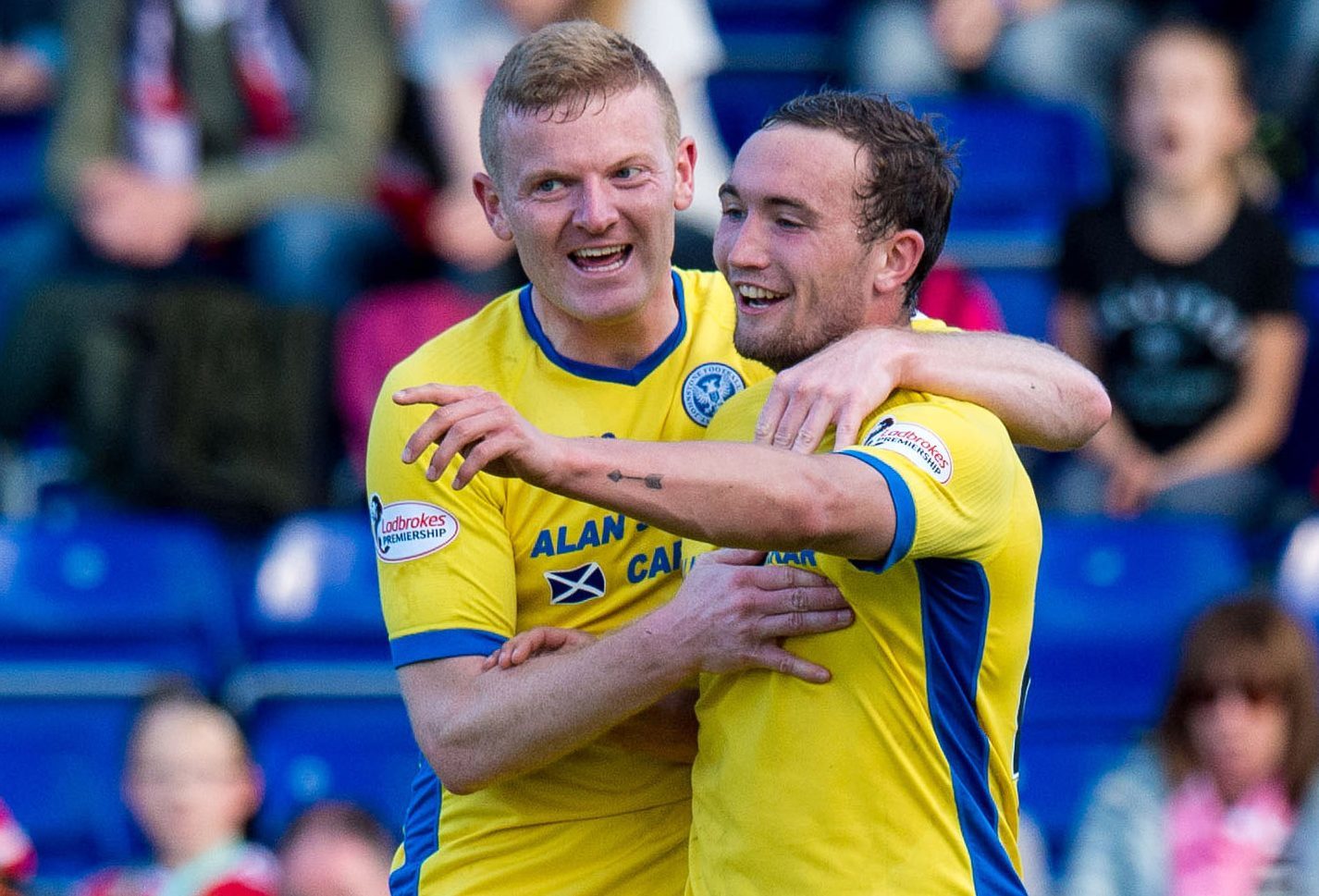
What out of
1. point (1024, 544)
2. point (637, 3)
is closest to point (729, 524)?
point (1024, 544)

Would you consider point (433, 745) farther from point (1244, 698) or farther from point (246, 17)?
point (246, 17)

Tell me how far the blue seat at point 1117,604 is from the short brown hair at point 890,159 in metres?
2.56

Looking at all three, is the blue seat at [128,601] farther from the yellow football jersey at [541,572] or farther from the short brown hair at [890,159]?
the short brown hair at [890,159]

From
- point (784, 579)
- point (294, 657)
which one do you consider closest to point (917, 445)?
point (784, 579)

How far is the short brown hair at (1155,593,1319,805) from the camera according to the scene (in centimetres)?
450

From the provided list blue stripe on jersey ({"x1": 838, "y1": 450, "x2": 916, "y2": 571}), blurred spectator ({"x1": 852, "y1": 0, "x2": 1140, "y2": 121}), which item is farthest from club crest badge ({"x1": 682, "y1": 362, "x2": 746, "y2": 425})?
blurred spectator ({"x1": 852, "y1": 0, "x2": 1140, "y2": 121})

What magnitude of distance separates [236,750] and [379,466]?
2.11m

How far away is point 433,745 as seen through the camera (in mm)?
2947

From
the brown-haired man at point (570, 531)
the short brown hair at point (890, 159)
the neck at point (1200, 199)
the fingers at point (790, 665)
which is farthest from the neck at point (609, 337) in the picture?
the neck at point (1200, 199)

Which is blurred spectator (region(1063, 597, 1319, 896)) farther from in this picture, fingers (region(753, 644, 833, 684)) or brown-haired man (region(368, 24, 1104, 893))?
fingers (region(753, 644, 833, 684))

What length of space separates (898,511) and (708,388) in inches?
27.3

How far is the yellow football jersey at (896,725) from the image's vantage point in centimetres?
267

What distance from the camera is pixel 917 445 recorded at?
2.60m

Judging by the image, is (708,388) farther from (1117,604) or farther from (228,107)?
(228,107)
